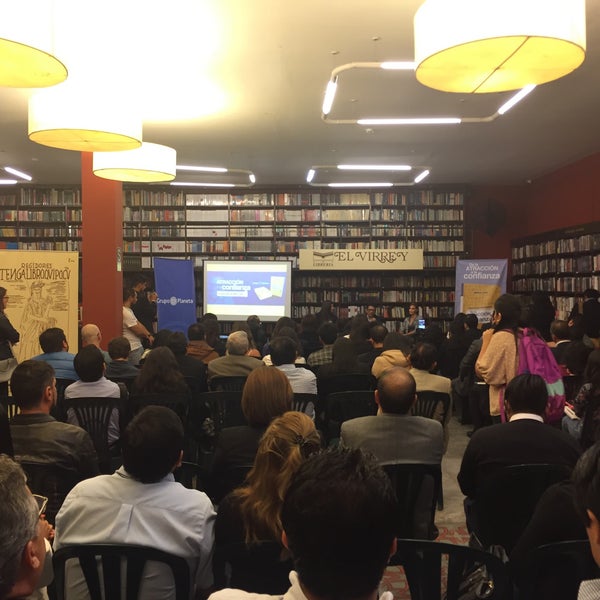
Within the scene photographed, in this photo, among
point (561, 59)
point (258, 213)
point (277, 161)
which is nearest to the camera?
point (561, 59)

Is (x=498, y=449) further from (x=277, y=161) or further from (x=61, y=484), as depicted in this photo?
(x=277, y=161)

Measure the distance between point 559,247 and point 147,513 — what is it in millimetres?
9442

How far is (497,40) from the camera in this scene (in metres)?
3.02

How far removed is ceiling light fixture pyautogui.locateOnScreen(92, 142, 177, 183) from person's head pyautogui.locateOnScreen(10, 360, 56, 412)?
2.96 m

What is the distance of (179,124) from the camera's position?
752 centimetres

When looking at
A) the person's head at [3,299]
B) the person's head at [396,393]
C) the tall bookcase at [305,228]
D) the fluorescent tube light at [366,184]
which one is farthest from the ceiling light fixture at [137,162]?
the tall bookcase at [305,228]

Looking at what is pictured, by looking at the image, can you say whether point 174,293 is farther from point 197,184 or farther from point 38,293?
point 38,293

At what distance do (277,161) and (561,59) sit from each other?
21.7ft

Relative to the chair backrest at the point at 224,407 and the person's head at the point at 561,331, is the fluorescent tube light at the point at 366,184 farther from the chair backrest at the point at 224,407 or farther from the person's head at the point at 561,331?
the chair backrest at the point at 224,407

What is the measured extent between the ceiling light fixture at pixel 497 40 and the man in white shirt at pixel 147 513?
227cm

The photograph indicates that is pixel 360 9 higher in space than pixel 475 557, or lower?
higher

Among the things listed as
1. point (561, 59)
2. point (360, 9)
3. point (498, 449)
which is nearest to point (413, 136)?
point (360, 9)

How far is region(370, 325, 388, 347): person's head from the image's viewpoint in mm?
5754

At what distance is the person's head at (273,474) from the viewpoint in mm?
1788
